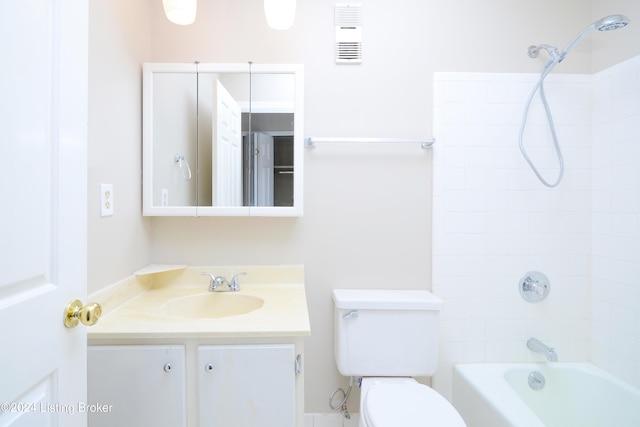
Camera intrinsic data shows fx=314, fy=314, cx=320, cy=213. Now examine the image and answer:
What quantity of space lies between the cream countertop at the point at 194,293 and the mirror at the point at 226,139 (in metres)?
0.32

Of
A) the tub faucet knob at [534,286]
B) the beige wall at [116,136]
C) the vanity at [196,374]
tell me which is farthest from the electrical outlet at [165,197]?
the tub faucet knob at [534,286]

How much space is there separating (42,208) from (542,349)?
6.56 feet

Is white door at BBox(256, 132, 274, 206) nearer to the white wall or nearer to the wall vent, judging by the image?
the wall vent

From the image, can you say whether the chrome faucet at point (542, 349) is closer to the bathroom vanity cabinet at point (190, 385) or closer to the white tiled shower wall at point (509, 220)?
the white tiled shower wall at point (509, 220)

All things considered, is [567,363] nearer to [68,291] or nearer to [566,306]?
[566,306]

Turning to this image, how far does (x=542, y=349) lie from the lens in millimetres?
1537

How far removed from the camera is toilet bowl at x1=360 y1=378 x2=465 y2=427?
1076 mm

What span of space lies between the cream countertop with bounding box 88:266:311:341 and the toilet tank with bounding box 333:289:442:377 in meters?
0.27

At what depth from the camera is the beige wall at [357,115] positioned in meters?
1.56

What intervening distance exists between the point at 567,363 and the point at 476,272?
0.66 metres

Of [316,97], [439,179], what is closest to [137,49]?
[316,97]

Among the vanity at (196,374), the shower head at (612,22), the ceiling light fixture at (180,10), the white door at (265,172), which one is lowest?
the vanity at (196,374)

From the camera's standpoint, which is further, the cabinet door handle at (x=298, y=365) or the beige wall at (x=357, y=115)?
the beige wall at (x=357, y=115)

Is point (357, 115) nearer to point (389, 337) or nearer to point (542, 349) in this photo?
point (389, 337)
